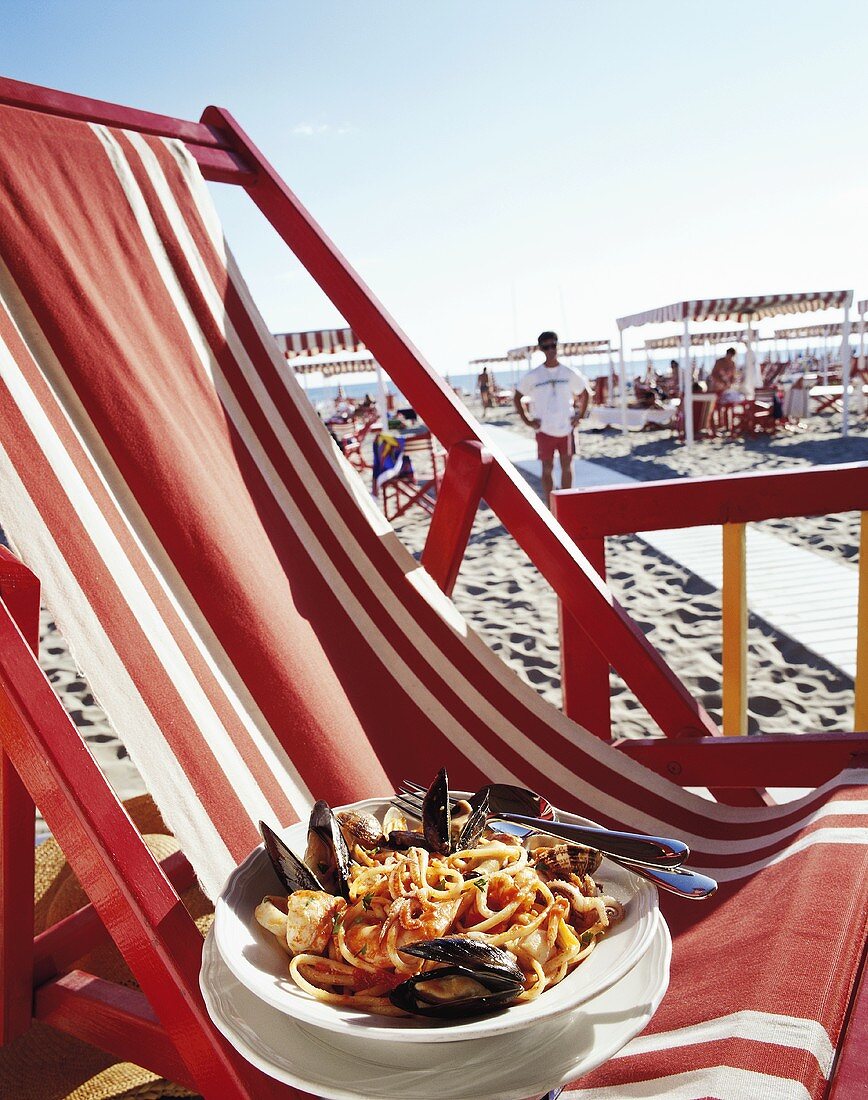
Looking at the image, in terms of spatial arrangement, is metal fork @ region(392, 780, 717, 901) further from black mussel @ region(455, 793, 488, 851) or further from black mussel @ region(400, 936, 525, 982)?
black mussel @ region(400, 936, 525, 982)

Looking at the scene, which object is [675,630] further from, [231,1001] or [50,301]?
[231,1001]

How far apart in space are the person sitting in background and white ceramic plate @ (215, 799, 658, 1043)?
A: 13814 millimetres

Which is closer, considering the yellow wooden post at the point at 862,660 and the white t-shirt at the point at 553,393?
the yellow wooden post at the point at 862,660

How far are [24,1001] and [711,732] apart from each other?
131 cm

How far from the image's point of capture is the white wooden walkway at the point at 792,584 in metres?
3.85

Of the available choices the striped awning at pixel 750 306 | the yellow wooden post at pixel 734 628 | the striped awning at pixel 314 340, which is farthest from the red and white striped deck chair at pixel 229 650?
the striped awning at pixel 750 306

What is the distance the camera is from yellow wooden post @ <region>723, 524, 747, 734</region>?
6.49 feet

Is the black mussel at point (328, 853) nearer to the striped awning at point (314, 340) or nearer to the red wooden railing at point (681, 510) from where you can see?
the red wooden railing at point (681, 510)

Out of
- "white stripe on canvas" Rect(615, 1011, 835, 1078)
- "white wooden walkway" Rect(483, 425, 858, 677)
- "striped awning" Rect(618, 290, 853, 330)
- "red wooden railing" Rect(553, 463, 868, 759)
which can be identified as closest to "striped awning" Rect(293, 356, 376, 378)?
"striped awning" Rect(618, 290, 853, 330)

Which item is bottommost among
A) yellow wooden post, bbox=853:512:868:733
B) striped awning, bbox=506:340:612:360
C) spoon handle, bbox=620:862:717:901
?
yellow wooden post, bbox=853:512:868:733

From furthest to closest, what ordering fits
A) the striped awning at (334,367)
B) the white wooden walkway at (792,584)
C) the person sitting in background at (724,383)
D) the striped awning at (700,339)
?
the striped awning at (700,339) → the striped awning at (334,367) → the person sitting in background at (724,383) → the white wooden walkway at (792,584)

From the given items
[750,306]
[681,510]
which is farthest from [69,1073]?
[750,306]

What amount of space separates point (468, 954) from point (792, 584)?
177 inches

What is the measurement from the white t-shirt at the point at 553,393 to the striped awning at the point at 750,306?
7.30 metres
